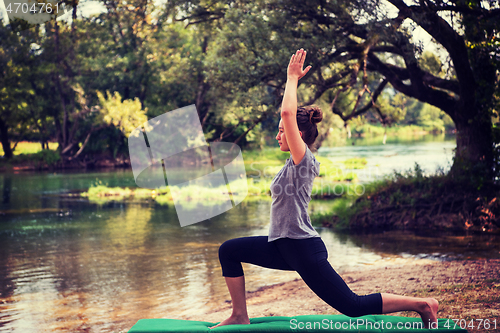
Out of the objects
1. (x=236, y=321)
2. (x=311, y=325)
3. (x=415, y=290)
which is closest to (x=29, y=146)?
(x=415, y=290)

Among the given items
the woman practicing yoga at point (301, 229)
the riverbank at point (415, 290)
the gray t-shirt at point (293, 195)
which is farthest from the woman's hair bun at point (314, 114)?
the riverbank at point (415, 290)

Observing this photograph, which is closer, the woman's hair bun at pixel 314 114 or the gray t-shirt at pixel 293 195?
the gray t-shirt at pixel 293 195

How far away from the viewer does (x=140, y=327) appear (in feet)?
12.9

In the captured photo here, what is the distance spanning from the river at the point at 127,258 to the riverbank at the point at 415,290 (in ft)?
2.12

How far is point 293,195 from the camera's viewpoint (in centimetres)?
349

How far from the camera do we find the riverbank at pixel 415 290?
17.4ft

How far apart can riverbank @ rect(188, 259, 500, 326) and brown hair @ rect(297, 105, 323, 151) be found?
237 cm

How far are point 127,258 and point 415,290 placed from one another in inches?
256

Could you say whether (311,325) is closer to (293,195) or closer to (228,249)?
(228,249)

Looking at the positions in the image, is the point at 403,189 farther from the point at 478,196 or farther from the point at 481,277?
the point at 481,277

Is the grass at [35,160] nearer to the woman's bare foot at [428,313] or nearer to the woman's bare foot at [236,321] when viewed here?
the woman's bare foot at [236,321]

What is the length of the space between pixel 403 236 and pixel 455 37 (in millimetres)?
4822

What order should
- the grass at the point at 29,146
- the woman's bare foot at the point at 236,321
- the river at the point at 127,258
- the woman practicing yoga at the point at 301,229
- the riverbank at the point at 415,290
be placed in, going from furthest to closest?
the grass at the point at 29,146 → the river at the point at 127,258 → the riverbank at the point at 415,290 → the woman's bare foot at the point at 236,321 → the woman practicing yoga at the point at 301,229

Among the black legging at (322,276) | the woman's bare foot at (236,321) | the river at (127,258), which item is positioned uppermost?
the black legging at (322,276)
